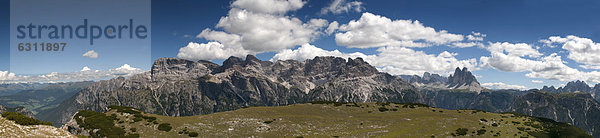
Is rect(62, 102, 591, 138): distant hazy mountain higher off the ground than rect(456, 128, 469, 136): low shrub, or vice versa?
rect(62, 102, 591, 138): distant hazy mountain

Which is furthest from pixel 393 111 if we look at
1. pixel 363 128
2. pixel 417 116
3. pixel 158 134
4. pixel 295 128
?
pixel 158 134

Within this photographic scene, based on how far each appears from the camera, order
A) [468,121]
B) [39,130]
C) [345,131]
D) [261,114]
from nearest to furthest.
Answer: [39,130], [345,131], [468,121], [261,114]

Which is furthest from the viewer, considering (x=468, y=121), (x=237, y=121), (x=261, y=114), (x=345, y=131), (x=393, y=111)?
(x=393, y=111)

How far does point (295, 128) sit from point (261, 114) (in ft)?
54.4

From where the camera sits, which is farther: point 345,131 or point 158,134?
point 345,131

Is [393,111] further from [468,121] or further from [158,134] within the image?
[158,134]

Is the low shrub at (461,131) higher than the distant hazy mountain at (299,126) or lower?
lower

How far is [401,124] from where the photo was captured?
66562 mm

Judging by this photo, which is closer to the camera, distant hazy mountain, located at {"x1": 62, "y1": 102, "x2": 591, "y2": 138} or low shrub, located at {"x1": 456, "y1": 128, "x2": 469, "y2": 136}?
distant hazy mountain, located at {"x1": 62, "y1": 102, "x2": 591, "y2": 138}

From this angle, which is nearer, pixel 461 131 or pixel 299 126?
pixel 461 131

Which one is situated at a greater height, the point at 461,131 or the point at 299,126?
the point at 299,126

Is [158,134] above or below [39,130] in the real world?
below

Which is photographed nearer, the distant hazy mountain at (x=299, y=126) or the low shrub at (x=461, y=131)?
the distant hazy mountain at (x=299, y=126)

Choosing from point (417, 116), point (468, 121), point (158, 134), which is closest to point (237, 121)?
point (158, 134)
